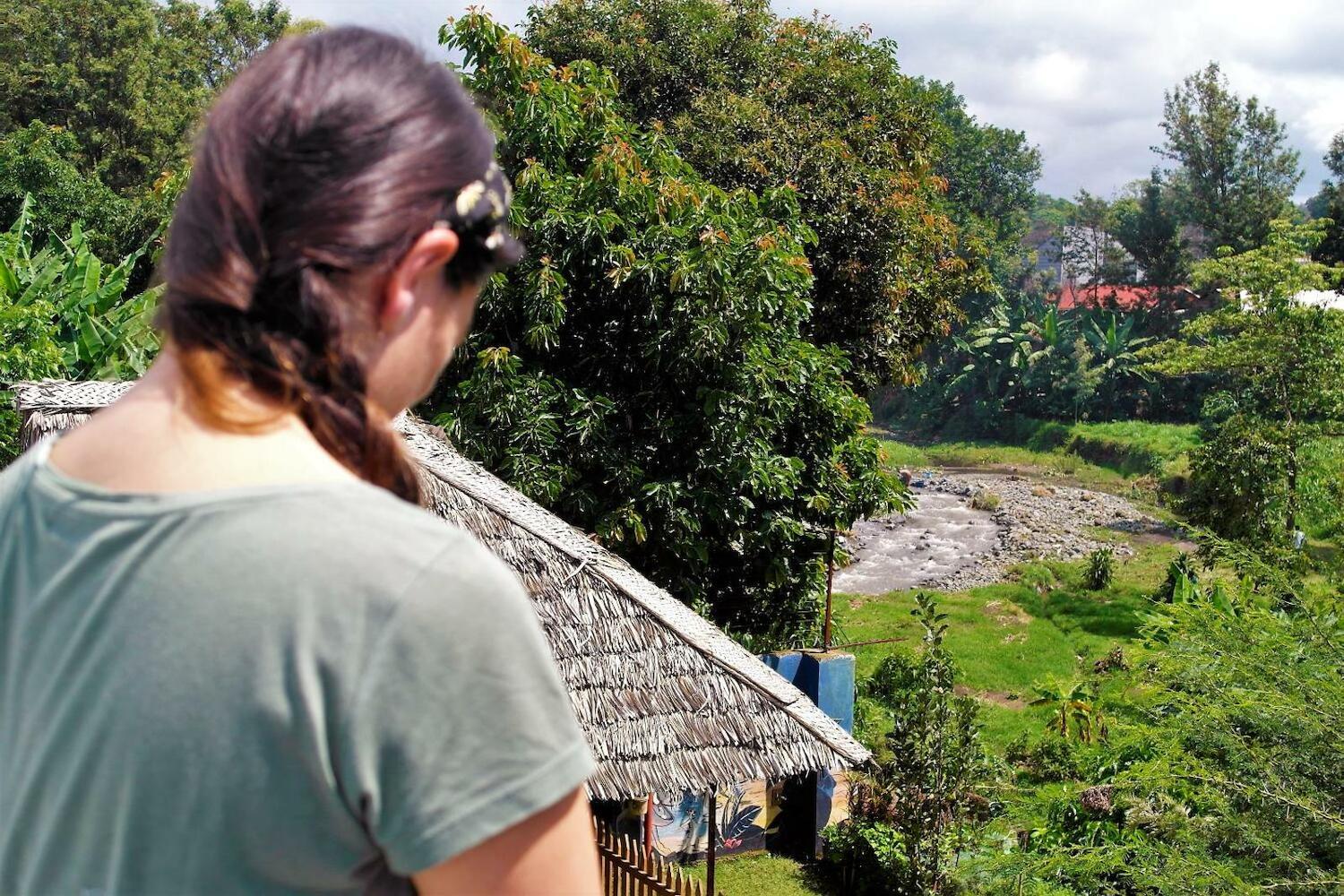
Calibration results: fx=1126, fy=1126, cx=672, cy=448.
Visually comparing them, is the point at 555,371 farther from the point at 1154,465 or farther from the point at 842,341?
the point at 1154,465

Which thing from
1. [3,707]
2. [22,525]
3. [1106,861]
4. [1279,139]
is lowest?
[1106,861]

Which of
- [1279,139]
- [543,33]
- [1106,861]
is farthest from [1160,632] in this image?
[1279,139]

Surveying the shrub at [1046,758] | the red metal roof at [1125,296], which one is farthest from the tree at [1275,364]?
the red metal roof at [1125,296]

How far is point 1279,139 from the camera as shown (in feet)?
89.6

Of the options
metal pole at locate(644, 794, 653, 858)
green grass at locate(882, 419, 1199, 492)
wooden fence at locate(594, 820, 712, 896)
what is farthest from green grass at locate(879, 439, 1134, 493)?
wooden fence at locate(594, 820, 712, 896)

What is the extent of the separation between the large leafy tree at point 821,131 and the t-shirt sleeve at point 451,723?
1066 centimetres

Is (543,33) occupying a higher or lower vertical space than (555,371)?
higher

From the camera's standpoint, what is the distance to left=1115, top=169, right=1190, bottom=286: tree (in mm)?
29984

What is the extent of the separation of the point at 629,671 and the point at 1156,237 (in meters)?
29.2

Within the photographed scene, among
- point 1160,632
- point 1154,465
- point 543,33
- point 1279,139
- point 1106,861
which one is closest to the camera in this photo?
point 1106,861

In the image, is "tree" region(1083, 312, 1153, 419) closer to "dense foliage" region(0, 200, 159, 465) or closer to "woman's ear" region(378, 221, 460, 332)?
"dense foliage" region(0, 200, 159, 465)

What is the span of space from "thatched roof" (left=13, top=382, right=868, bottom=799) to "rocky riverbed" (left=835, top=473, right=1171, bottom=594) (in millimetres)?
11334

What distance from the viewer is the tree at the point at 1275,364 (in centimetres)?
1424

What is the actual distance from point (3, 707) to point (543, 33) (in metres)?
13.8
